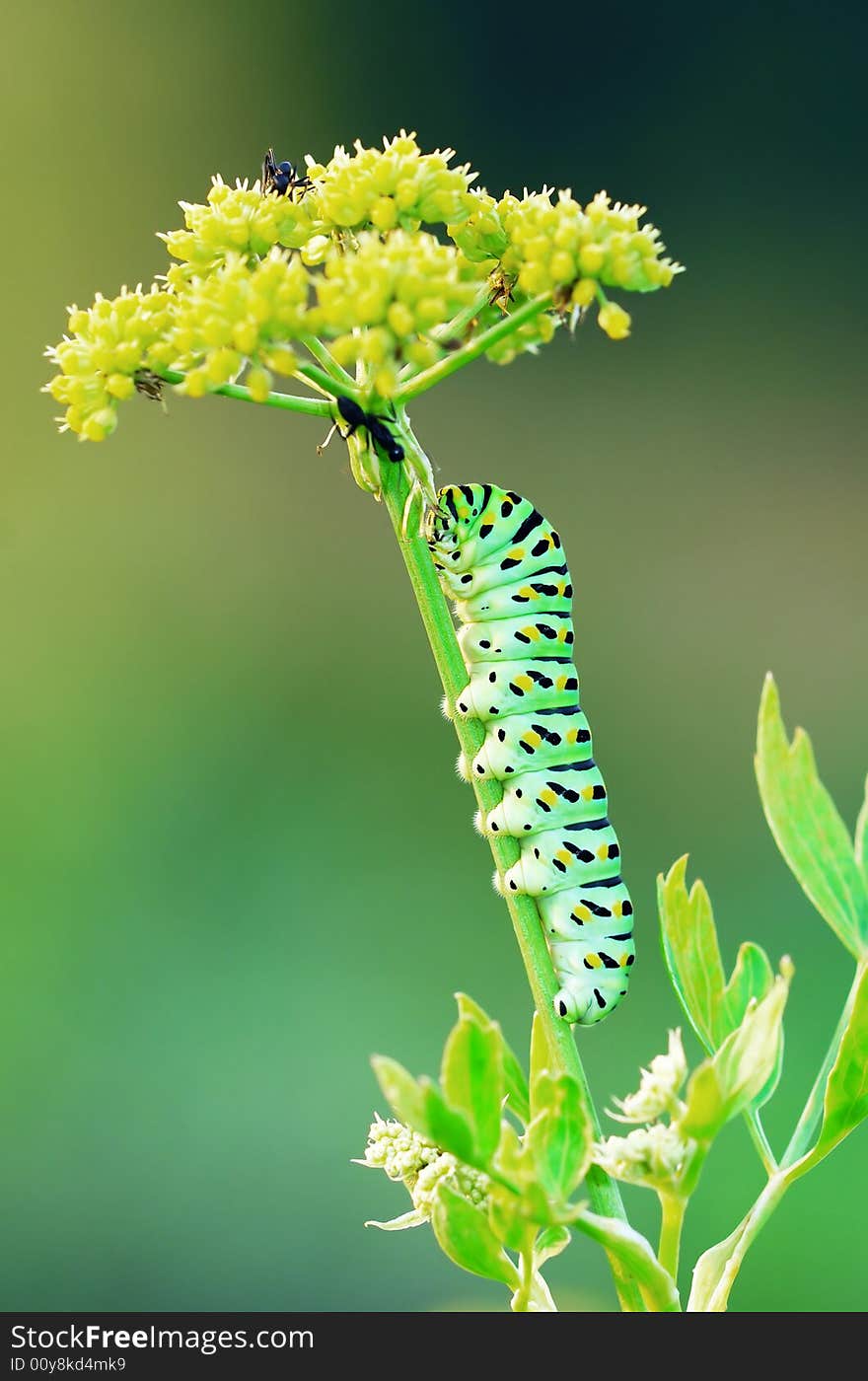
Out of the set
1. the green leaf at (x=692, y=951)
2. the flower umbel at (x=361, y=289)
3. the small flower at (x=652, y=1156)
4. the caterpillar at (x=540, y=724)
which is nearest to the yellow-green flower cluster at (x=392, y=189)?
the flower umbel at (x=361, y=289)

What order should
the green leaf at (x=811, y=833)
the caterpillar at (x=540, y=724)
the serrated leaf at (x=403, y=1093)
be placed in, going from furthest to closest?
the caterpillar at (x=540, y=724) → the green leaf at (x=811, y=833) → the serrated leaf at (x=403, y=1093)

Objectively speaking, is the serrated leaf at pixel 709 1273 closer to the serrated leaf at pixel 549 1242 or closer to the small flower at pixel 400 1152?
the serrated leaf at pixel 549 1242

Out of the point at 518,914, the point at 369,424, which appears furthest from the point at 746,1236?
the point at 369,424

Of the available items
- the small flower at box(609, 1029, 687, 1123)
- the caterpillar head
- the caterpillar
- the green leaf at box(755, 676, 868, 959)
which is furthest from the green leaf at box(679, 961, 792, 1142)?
the caterpillar head

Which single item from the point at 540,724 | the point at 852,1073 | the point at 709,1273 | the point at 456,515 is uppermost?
the point at 456,515

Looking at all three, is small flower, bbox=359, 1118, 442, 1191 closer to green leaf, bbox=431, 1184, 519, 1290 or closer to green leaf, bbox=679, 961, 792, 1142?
green leaf, bbox=431, 1184, 519, 1290

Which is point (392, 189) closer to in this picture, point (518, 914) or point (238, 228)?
point (238, 228)
